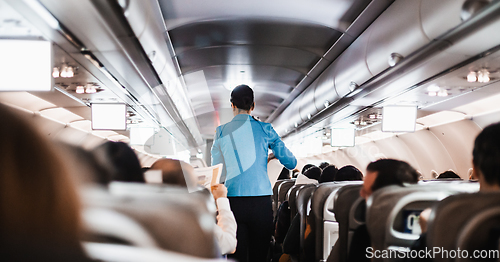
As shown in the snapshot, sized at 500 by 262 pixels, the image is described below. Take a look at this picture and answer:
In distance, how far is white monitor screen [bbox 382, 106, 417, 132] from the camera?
26.8 ft

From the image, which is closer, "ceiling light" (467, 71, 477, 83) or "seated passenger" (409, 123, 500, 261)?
"seated passenger" (409, 123, 500, 261)

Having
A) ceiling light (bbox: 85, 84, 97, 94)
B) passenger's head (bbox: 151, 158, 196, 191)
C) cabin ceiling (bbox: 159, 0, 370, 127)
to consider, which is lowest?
passenger's head (bbox: 151, 158, 196, 191)

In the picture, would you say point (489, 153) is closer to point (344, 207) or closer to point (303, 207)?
point (344, 207)

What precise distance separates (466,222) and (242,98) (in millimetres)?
2202

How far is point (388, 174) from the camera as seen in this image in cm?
183

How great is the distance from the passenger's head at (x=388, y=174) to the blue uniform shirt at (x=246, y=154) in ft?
3.93

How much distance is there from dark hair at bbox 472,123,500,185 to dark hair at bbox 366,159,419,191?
294 millimetres

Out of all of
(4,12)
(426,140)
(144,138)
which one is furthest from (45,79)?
(426,140)

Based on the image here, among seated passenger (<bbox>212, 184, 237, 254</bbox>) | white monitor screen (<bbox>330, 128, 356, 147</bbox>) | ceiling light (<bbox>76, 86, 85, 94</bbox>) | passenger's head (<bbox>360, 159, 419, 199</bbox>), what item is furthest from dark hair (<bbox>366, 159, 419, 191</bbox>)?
white monitor screen (<bbox>330, 128, 356, 147</bbox>)

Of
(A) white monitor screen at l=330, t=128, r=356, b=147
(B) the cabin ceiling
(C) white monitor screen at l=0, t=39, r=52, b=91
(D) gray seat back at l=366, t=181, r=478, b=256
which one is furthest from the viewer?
(A) white monitor screen at l=330, t=128, r=356, b=147

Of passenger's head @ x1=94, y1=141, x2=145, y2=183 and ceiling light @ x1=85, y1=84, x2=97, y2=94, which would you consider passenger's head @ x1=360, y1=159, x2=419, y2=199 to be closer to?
passenger's head @ x1=94, y1=141, x2=145, y2=183

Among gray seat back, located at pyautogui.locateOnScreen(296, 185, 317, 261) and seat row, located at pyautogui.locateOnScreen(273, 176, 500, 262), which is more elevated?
seat row, located at pyautogui.locateOnScreen(273, 176, 500, 262)

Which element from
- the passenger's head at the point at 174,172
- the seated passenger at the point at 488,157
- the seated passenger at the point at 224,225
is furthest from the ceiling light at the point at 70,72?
the seated passenger at the point at 488,157

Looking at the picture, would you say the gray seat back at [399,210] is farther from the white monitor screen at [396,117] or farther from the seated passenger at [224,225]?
the white monitor screen at [396,117]
